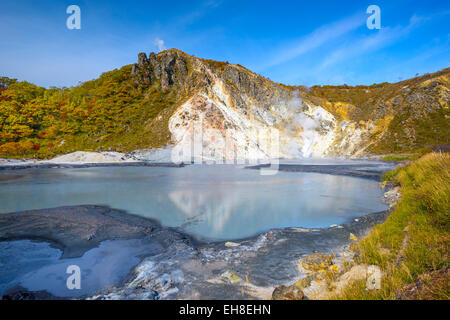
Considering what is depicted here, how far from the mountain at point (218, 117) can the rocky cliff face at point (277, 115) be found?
0.71 ft

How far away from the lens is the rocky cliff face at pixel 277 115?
43.1 metres

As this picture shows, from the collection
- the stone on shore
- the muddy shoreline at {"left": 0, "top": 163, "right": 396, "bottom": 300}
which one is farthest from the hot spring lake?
the stone on shore

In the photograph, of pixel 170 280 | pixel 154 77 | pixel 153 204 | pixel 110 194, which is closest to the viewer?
pixel 170 280

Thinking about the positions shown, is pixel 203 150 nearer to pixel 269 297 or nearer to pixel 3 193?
pixel 3 193

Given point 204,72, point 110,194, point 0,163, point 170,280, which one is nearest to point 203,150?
point 204,72

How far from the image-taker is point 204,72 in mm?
52750

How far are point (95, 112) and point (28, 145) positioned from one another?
13847mm

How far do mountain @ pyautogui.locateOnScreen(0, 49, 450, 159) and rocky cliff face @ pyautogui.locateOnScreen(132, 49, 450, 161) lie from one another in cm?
22

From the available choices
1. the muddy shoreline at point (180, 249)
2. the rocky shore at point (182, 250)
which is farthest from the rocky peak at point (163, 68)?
the rocky shore at point (182, 250)

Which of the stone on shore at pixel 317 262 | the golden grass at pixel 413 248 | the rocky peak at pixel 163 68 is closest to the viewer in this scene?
the golden grass at pixel 413 248

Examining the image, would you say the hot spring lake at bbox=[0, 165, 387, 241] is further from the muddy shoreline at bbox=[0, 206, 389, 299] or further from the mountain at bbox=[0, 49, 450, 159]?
the mountain at bbox=[0, 49, 450, 159]

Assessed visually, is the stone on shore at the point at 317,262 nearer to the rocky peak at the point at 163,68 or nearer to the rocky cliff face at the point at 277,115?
the rocky cliff face at the point at 277,115

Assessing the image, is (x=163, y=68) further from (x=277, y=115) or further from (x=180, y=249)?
(x=180, y=249)

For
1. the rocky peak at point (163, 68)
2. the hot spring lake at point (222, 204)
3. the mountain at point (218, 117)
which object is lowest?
the hot spring lake at point (222, 204)
